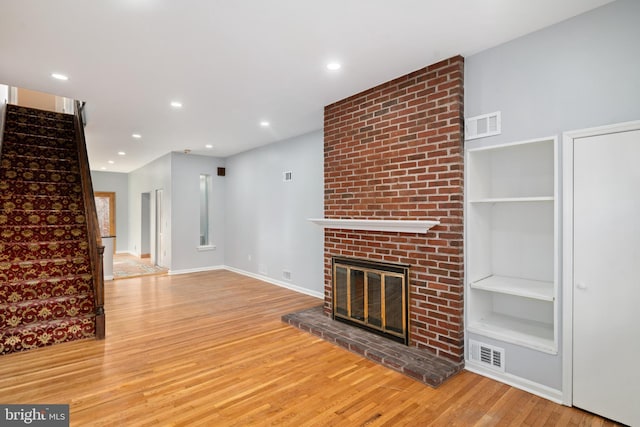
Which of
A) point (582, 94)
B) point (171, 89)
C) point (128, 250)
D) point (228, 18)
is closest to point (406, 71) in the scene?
point (582, 94)

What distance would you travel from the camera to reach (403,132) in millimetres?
3291

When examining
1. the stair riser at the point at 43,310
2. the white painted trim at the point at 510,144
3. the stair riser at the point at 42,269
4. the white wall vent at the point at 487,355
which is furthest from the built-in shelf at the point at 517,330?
the stair riser at the point at 42,269

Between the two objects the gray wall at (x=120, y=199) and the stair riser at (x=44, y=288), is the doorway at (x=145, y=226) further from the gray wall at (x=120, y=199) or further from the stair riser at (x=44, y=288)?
the stair riser at (x=44, y=288)

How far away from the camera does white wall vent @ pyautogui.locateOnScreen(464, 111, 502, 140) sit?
273 cm

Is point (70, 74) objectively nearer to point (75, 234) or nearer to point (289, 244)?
point (75, 234)

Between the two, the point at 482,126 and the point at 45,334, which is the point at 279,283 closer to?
the point at 45,334

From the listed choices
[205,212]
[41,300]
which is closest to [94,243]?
[41,300]

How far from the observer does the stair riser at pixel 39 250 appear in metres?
3.80

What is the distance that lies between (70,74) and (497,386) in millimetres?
Answer: 4764

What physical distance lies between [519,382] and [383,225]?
1.68m

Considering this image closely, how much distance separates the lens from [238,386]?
8.55ft

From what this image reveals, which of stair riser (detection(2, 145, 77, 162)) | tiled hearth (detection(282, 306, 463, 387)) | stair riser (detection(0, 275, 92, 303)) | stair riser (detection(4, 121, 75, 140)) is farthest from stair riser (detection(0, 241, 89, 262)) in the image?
tiled hearth (detection(282, 306, 463, 387))

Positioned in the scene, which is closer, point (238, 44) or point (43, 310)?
point (238, 44)

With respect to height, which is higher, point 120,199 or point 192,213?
point 120,199
